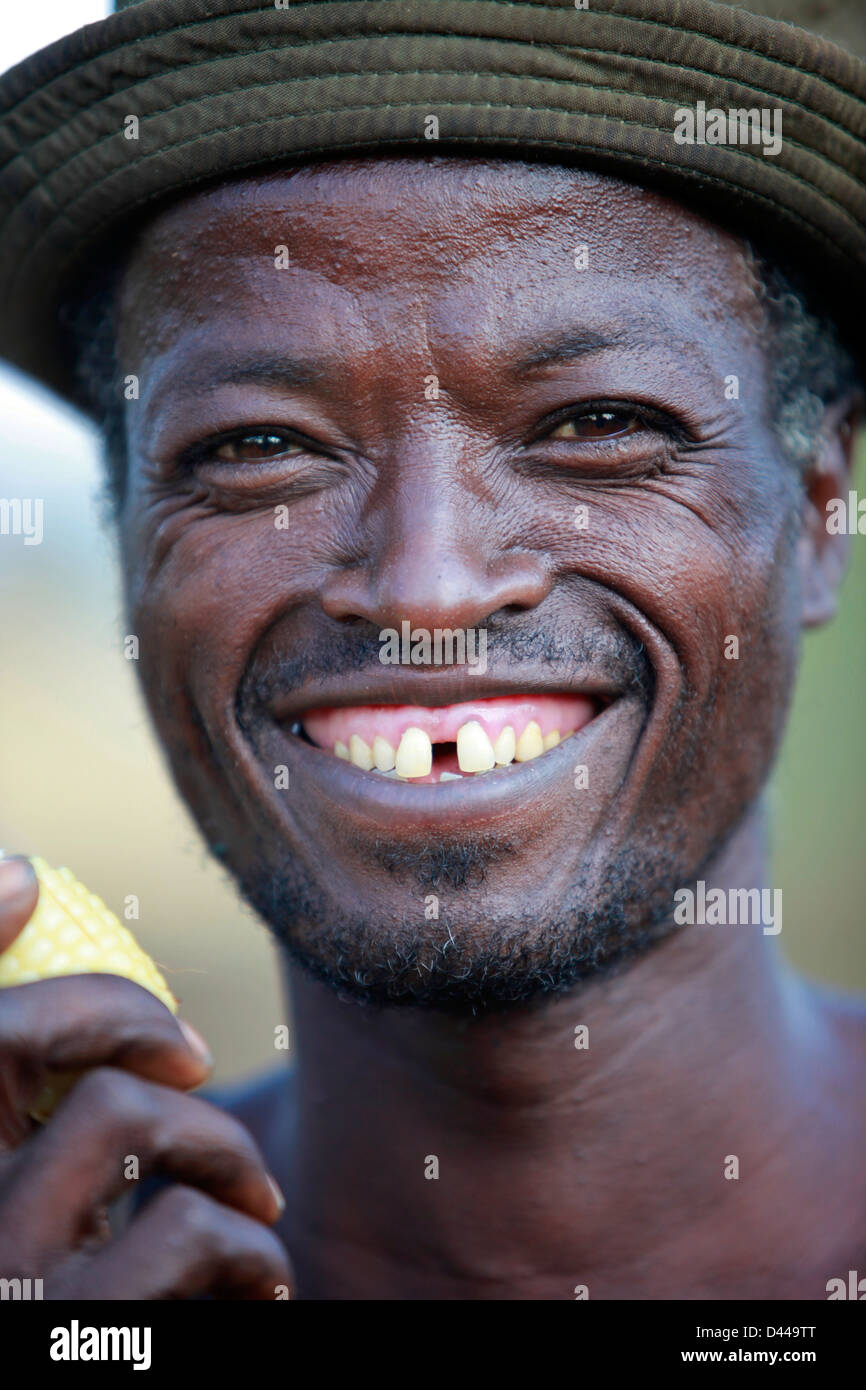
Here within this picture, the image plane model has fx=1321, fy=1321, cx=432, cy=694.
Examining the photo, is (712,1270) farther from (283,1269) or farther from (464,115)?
(464,115)

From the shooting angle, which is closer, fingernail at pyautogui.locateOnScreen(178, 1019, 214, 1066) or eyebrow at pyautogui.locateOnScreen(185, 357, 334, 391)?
fingernail at pyautogui.locateOnScreen(178, 1019, 214, 1066)

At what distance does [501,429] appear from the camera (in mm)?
2449

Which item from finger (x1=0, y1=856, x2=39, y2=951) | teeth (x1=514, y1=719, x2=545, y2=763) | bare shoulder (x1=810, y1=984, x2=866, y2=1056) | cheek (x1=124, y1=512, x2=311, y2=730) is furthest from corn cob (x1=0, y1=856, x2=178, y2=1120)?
bare shoulder (x1=810, y1=984, x2=866, y2=1056)

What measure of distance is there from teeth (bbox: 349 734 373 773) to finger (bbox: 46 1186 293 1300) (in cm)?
84

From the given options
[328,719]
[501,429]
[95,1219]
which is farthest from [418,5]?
[95,1219]

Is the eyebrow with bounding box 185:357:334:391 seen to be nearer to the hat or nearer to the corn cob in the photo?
the hat

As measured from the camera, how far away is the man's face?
7.91 ft

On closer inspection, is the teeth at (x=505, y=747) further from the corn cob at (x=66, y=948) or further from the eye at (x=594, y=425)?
the corn cob at (x=66, y=948)

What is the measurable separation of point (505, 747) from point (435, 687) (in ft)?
0.64

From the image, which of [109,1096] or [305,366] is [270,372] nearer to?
[305,366]

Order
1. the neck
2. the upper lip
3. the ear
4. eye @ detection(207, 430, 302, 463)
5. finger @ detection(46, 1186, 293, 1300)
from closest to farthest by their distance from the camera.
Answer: finger @ detection(46, 1186, 293, 1300) < the upper lip < eye @ detection(207, 430, 302, 463) < the neck < the ear

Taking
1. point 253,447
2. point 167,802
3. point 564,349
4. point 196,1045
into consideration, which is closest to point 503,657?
point 564,349

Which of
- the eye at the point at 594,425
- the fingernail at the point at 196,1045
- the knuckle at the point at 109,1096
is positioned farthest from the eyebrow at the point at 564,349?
the knuckle at the point at 109,1096
